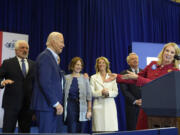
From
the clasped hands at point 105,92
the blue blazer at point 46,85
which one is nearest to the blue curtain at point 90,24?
the clasped hands at point 105,92

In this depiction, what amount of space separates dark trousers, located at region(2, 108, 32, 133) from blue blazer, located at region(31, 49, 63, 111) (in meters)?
0.61

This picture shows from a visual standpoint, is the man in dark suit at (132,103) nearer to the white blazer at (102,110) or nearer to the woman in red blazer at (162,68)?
the white blazer at (102,110)

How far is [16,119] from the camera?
2668 mm

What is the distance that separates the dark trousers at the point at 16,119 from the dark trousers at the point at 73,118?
51cm

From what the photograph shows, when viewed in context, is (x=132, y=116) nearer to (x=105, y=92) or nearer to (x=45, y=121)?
(x=105, y=92)

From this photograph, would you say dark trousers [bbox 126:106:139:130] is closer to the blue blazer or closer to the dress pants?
the dress pants

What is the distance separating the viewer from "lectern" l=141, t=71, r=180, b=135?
52.9 inches

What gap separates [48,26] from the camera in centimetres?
606

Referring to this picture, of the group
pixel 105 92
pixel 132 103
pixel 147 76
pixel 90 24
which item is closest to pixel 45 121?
pixel 147 76

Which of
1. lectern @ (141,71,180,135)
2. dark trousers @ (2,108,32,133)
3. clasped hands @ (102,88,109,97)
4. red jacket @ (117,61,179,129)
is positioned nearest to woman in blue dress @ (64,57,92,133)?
clasped hands @ (102,88,109,97)

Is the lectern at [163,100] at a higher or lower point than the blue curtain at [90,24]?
lower

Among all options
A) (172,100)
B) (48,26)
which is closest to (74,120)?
(172,100)

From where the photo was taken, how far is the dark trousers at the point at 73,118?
302 centimetres

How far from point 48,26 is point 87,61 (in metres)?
1.29
